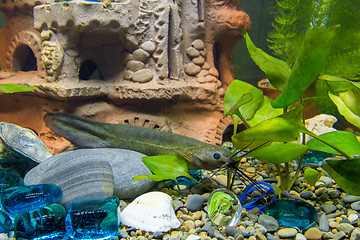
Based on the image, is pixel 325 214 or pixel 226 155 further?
pixel 226 155

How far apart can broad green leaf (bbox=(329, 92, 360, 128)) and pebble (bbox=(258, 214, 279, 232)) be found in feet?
3.15

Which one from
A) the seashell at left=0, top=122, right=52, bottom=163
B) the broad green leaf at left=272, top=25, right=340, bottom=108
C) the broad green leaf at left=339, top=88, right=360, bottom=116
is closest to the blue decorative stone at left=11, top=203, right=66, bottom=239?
the seashell at left=0, top=122, right=52, bottom=163

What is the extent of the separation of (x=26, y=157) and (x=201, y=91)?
2.26 metres

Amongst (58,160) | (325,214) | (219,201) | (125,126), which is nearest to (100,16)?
(125,126)

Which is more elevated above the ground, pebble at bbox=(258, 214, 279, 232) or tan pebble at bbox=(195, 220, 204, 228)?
pebble at bbox=(258, 214, 279, 232)

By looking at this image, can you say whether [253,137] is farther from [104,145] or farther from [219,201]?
[104,145]

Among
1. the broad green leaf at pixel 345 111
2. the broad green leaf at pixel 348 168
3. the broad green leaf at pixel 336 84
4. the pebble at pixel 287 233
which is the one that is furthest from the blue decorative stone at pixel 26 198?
the broad green leaf at pixel 345 111

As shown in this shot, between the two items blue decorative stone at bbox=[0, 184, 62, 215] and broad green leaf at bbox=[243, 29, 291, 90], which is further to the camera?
broad green leaf at bbox=[243, 29, 291, 90]

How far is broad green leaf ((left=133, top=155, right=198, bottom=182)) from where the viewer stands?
2082mm

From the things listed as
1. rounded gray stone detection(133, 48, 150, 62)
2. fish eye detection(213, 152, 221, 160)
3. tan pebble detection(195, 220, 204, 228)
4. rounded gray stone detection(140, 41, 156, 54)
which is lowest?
tan pebble detection(195, 220, 204, 228)

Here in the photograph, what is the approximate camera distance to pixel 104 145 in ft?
10.0

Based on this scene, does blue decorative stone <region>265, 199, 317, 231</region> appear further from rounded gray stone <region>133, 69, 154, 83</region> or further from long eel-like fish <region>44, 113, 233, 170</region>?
rounded gray stone <region>133, 69, 154, 83</region>

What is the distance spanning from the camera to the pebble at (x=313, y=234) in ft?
5.45

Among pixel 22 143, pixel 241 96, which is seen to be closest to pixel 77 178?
pixel 22 143
